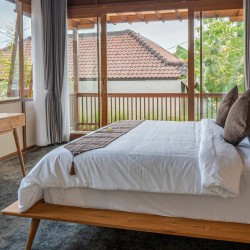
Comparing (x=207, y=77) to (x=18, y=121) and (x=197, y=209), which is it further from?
(x=197, y=209)

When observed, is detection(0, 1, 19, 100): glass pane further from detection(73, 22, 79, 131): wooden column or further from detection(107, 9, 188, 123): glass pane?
detection(107, 9, 188, 123): glass pane

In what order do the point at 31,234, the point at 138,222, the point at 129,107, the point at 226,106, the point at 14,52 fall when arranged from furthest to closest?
the point at 129,107
the point at 14,52
the point at 226,106
the point at 31,234
the point at 138,222

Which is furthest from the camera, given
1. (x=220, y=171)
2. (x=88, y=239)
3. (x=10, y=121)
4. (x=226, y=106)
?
(x=10, y=121)

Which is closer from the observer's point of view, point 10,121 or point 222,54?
point 10,121

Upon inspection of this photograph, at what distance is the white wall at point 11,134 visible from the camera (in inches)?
178

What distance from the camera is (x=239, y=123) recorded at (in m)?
2.14

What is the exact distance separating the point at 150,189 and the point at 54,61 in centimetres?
400

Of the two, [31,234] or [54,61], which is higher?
[54,61]

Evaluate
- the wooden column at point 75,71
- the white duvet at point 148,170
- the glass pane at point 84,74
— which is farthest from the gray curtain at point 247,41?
the white duvet at point 148,170

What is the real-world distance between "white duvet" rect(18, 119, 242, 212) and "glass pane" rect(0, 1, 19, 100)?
2.84m

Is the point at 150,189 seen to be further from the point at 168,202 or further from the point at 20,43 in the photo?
the point at 20,43

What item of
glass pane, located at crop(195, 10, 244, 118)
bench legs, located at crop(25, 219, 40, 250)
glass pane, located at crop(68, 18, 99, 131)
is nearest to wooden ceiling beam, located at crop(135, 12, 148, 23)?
glass pane, located at crop(68, 18, 99, 131)

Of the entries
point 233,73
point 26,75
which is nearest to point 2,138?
point 26,75

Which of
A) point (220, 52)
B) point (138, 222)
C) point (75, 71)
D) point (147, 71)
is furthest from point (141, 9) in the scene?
point (138, 222)
